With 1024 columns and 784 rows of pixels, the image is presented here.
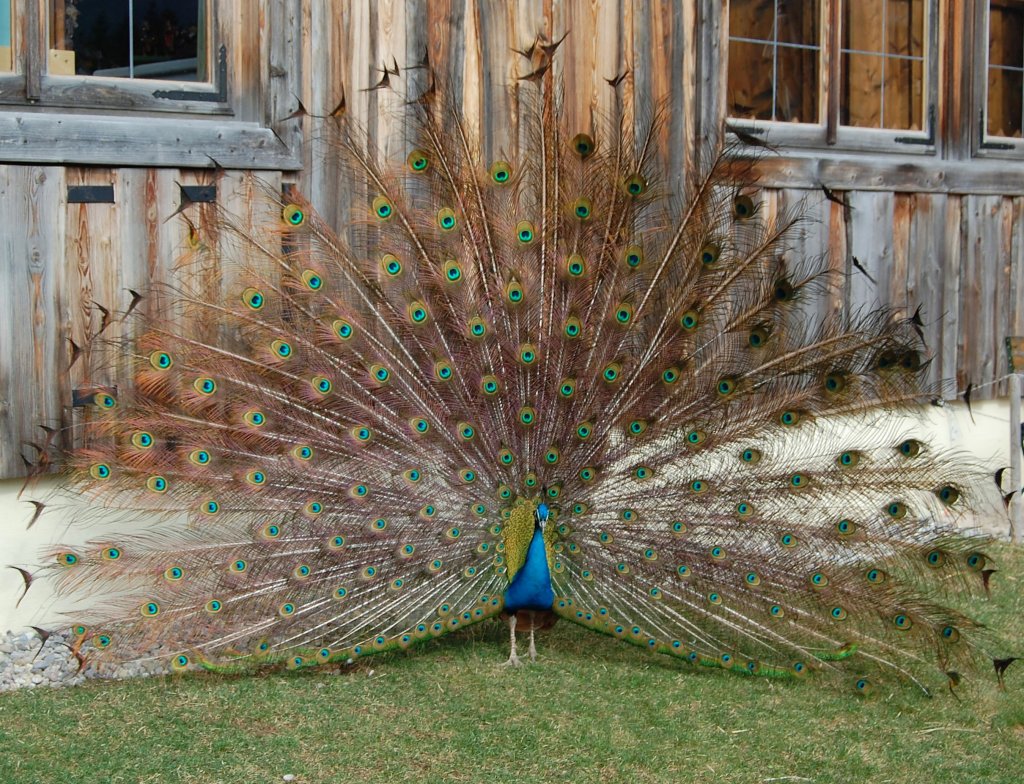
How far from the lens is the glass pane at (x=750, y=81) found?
743cm

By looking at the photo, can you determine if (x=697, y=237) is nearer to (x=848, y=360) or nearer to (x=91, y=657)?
(x=848, y=360)

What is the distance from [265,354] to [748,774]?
260 cm

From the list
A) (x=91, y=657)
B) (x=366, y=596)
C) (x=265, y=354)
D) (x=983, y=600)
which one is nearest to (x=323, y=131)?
(x=265, y=354)

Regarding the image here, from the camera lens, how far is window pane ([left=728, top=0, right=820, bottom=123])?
293 inches

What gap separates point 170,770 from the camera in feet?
14.7

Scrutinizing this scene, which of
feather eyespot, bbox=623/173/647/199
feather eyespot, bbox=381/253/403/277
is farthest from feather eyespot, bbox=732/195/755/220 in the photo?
feather eyespot, bbox=381/253/403/277

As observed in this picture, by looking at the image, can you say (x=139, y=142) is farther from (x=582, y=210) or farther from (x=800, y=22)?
(x=800, y=22)

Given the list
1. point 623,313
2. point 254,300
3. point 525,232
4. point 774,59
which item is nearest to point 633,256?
point 623,313

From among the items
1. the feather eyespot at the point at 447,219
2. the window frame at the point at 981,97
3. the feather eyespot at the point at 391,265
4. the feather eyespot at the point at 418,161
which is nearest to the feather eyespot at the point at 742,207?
the feather eyespot at the point at 447,219

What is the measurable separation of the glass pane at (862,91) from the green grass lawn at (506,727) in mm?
3732

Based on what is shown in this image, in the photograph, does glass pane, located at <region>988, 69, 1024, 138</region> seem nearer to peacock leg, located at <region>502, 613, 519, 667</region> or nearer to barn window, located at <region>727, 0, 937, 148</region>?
barn window, located at <region>727, 0, 937, 148</region>

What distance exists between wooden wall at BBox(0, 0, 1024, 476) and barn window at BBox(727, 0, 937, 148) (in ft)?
1.06

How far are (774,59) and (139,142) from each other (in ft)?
13.0

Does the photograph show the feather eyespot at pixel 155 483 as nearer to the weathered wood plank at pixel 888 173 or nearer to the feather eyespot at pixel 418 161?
the feather eyespot at pixel 418 161
